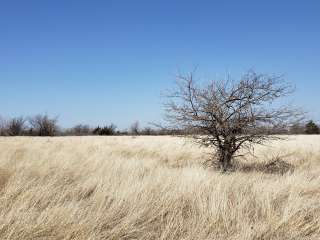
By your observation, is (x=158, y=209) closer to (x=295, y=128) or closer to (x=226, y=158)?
(x=226, y=158)

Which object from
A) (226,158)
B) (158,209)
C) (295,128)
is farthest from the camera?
(226,158)

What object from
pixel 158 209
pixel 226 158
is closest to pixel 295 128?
pixel 226 158

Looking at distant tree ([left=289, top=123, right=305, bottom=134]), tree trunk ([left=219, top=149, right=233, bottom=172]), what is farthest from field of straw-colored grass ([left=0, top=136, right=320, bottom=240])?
tree trunk ([left=219, top=149, right=233, bottom=172])

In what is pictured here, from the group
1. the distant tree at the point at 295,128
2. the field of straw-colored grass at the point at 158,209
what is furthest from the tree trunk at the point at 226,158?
the field of straw-colored grass at the point at 158,209

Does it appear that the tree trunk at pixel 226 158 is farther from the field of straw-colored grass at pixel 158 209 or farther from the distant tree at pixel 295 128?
the field of straw-colored grass at pixel 158 209

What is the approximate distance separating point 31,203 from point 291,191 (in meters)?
3.90

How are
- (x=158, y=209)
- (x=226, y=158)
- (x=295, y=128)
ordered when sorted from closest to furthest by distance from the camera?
(x=158, y=209) → (x=295, y=128) → (x=226, y=158)

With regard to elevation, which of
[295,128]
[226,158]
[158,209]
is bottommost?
[158,209]

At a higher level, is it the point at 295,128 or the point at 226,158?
the point at 295,128

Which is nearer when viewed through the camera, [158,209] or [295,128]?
[158,209]

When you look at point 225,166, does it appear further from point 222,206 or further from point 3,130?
point 3,130

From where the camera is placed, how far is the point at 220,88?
8953 millimetres

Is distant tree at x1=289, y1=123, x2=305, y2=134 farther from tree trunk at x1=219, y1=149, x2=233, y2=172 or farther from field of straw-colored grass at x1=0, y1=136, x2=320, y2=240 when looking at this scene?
field of straw-colored grass at x1=0, y1=136, x2=320, y2=240

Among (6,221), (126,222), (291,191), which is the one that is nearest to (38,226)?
Result: (6,221)
